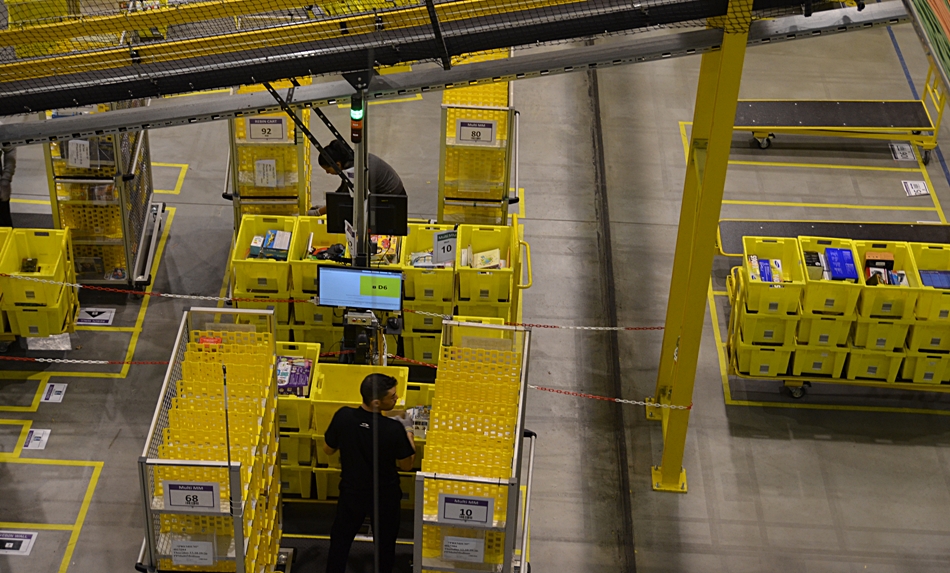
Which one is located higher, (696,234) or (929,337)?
(696,234)

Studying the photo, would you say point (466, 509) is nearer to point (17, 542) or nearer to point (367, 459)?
point (367, 459)

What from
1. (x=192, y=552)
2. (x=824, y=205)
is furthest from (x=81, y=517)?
(x=824, y=205)

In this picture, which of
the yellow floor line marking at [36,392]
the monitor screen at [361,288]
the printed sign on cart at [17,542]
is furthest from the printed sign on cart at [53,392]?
the monitor screen at [361,288]

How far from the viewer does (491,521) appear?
28.8 ft

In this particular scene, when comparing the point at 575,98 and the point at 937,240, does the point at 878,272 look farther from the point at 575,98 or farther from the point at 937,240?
the point at 575,98

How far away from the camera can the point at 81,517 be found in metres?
11.0

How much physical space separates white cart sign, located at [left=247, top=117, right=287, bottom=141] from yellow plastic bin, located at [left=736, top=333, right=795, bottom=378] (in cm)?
491

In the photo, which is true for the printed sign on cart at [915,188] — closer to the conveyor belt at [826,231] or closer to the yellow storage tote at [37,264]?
the conveyor belt at [826,231]

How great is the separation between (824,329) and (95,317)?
735cm

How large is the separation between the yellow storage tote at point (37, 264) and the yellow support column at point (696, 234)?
581cm

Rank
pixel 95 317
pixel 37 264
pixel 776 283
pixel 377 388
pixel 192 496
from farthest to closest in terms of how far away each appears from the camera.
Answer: pixel 95 317 < pixel 37 264 < pixel 776 283 < pixel 377 388 < pixel 192 496

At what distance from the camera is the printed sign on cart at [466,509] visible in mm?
8711

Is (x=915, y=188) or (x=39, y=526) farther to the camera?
(x=915, y=188)

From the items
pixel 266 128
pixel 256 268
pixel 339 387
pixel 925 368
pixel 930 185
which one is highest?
pixel 266 128
